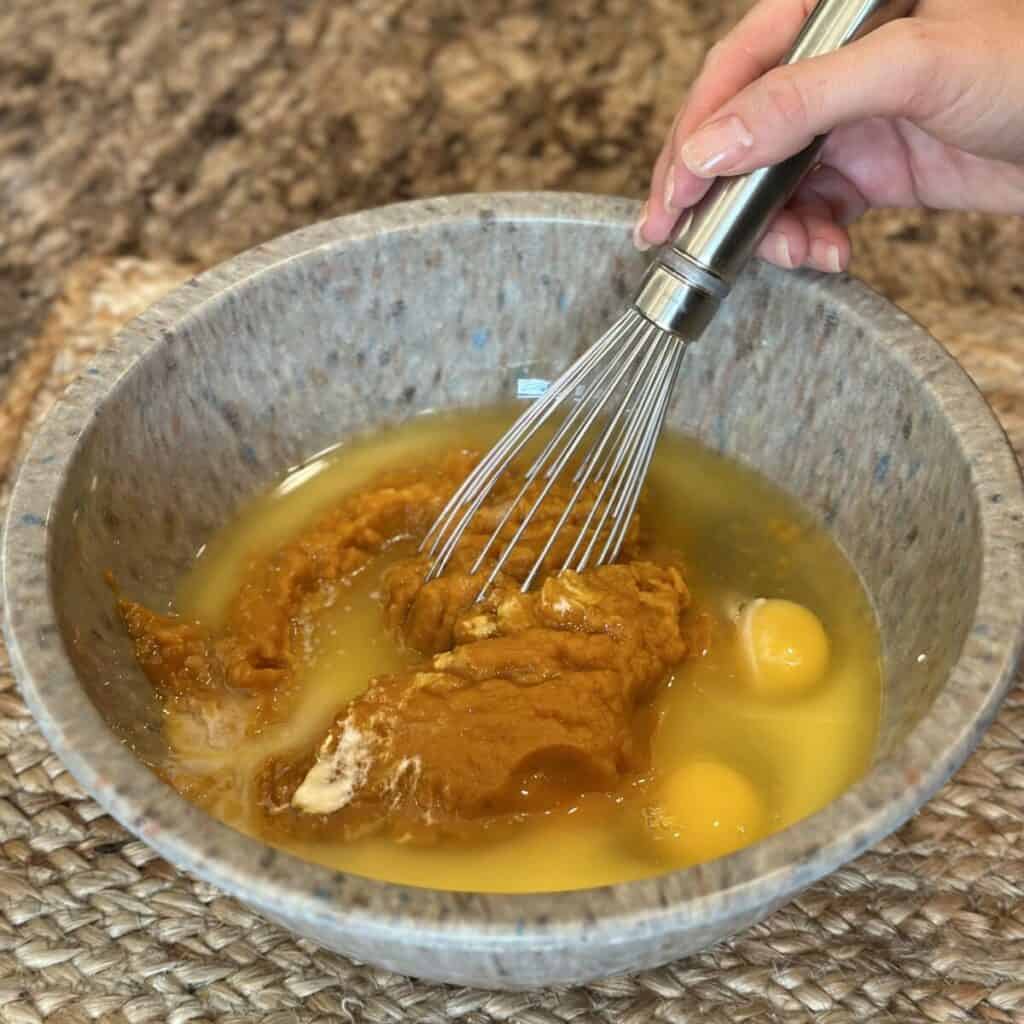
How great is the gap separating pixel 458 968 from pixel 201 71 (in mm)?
1403

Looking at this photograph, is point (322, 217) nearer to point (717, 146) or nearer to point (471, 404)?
point (471, 404)

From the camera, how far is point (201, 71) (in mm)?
1712

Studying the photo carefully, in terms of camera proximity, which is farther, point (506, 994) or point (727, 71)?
point (727, 71)

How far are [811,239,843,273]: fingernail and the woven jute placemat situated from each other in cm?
37

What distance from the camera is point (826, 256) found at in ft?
3.22

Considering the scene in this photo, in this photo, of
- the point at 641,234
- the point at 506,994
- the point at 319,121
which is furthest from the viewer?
the point at 319,121

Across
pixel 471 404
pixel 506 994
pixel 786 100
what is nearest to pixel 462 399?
pixel 471 404

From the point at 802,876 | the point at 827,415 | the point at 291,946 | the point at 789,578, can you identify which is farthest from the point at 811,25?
the point at 291,946

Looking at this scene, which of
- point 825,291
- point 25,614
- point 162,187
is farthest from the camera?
point 162,187

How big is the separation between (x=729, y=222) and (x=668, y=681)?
329mm

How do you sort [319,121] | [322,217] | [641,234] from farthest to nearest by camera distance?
[319,121] → [322,217] → [641,234]

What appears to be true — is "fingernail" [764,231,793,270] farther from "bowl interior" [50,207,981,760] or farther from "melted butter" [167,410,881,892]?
"melted butter" [167,410,881,892]

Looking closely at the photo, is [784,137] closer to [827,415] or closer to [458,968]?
[827,415]

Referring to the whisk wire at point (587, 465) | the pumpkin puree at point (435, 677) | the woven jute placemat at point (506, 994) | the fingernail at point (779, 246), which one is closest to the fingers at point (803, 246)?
the fingernail at point (779, 246)
